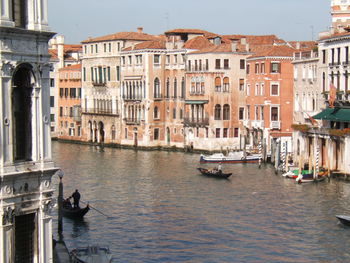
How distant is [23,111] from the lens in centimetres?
942

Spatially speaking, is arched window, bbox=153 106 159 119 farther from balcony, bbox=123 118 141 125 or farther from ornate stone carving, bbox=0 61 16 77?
ornate stone carving, bbox=0 61 16 77

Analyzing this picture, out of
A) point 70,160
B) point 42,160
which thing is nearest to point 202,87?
point 70,160

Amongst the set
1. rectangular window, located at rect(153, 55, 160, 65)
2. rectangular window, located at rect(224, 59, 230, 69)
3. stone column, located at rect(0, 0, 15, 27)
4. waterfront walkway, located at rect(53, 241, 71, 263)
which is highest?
rectangular window, located at rect(153, 55, 160, 65)

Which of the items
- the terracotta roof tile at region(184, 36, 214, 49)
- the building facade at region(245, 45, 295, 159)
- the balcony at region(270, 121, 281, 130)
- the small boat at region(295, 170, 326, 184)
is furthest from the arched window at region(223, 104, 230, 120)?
the small boat at region(295, 170, 326, 184)

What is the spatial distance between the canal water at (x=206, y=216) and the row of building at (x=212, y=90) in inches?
167

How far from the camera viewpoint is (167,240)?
20.6m

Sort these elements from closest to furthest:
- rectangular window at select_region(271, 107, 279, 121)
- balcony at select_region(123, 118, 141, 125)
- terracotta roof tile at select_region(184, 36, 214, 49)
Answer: rectangular window at select_region(271, 107, 279, 121) → terracotta roof tile at select_region(184, 36, 214, 49) → balcony at select_region(123, 118, 141, 125)

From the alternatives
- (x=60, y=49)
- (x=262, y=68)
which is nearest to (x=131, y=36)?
(x=60, y=49)

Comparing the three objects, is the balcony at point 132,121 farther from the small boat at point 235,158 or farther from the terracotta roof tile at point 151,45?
the small boat at point 235,158

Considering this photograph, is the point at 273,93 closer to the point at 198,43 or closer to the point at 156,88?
the point at 198,43

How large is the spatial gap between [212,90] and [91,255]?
30.3m

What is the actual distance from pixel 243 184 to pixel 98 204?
7.18 meters

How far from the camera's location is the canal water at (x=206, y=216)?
63.8 feet

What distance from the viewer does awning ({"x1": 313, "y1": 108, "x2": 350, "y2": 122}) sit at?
108 feet
